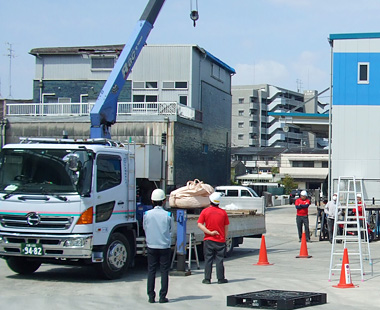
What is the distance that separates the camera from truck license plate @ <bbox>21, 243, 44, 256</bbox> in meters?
12.9

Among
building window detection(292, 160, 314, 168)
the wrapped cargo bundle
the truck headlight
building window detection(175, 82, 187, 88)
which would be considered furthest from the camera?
building window detection(292, 160, 314, 168)

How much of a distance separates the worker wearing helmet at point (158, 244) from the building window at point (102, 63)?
33612 millimetres

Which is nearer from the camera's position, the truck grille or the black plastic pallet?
the black plastic pallet

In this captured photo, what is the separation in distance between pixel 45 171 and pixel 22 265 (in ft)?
8.05

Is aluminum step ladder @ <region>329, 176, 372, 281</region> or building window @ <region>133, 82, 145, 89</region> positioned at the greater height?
building window @ <region>133, 82, 145, 89</region>

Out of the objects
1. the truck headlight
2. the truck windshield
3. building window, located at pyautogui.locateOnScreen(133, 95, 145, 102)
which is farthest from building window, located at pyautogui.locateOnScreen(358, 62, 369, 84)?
the truck headlight

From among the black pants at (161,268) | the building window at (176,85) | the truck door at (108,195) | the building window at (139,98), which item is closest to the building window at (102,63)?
the building window at (139,98)

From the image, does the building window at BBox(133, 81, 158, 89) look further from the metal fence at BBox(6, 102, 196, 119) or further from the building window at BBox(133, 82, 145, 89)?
the metal fence at BBox(6, 102, 196, 119)

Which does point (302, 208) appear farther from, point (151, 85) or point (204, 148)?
point (151, 85)

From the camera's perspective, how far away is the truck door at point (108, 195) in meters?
13.3

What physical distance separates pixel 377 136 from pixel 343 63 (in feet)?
12.0

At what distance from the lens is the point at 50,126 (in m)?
38.9

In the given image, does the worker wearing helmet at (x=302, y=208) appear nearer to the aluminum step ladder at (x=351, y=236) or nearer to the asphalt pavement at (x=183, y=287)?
the aluminum step ladder at (x=351, y=236)

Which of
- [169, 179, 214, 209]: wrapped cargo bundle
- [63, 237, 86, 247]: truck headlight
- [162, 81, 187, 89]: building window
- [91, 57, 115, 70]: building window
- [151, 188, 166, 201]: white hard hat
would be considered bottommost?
[63, 237, 86, 247]: truck headlight
